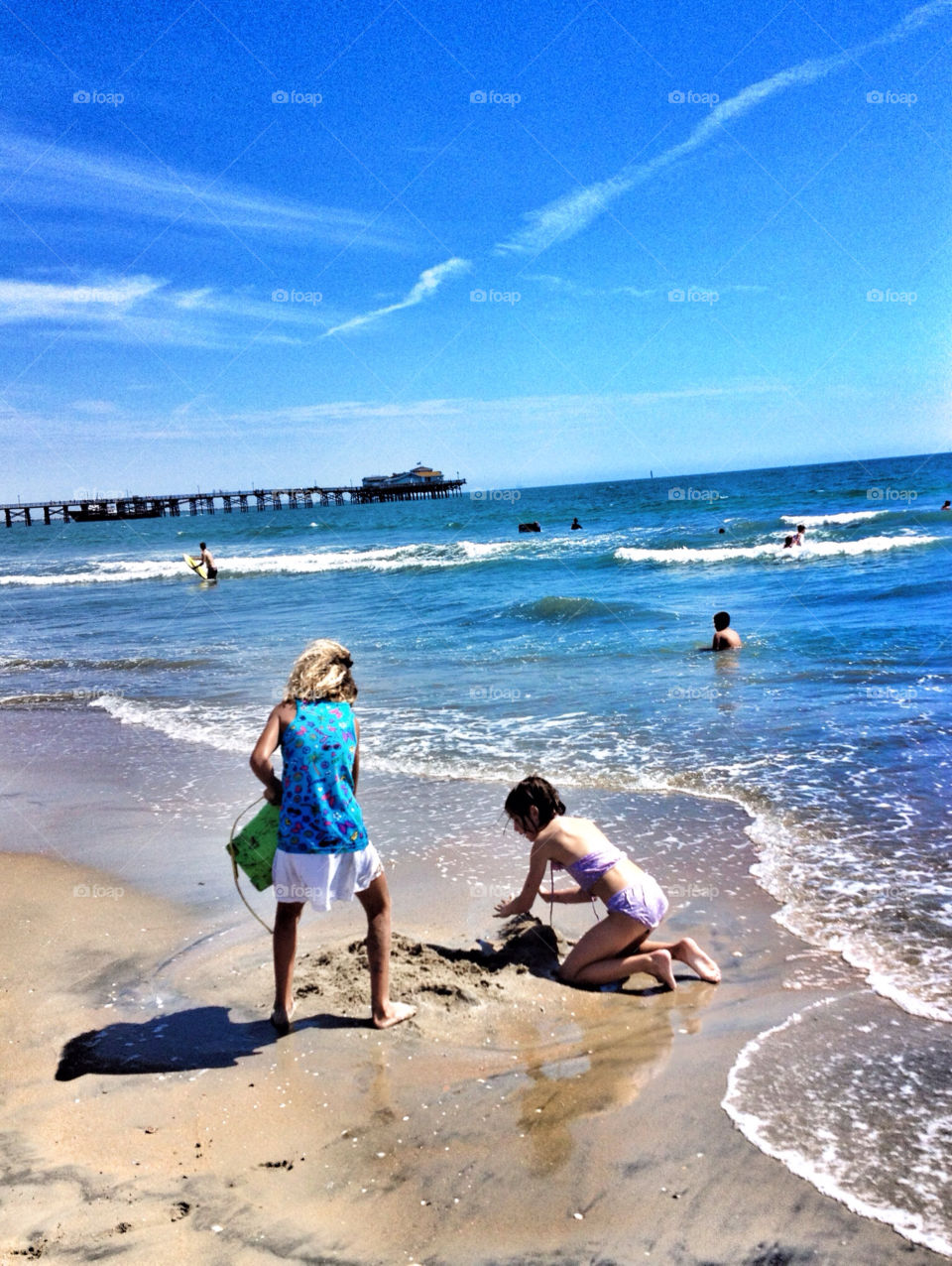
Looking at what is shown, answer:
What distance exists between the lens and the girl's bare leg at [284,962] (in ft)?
12.8

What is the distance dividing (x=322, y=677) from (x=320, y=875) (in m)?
0.81

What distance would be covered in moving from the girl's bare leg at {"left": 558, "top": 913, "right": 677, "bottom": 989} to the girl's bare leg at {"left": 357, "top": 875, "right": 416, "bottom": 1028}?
86 cm

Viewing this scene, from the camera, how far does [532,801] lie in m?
4.48

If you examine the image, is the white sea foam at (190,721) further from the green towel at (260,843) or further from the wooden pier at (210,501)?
the wooden pier at (210,501)

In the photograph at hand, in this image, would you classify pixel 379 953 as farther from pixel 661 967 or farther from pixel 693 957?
pixel 693 957

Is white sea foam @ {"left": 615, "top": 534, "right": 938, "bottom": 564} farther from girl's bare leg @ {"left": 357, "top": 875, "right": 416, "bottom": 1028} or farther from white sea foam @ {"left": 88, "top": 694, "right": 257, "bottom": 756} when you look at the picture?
girl's bare leg @ {"left": 357, "top": 875, "right": 416, "bottom": 1028}

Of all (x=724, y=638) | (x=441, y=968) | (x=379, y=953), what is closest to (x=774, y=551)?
(x=724, y=638)

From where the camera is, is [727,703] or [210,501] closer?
[727,703]

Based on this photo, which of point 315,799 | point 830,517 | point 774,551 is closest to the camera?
point 315,799

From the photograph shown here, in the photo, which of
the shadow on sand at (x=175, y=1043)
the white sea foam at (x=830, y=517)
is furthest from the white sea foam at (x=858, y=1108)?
the white sea foam at (x=830, y=517)

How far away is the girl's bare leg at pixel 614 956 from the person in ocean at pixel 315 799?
36.7 inches

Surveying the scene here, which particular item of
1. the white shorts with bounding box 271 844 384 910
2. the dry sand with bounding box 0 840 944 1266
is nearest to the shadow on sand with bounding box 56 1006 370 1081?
the dry sand with bounding box 0 840 944 1266

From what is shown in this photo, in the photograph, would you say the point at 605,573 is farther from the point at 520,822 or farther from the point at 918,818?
the point at 520,822

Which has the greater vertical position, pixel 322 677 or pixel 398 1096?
pixel 322 677
